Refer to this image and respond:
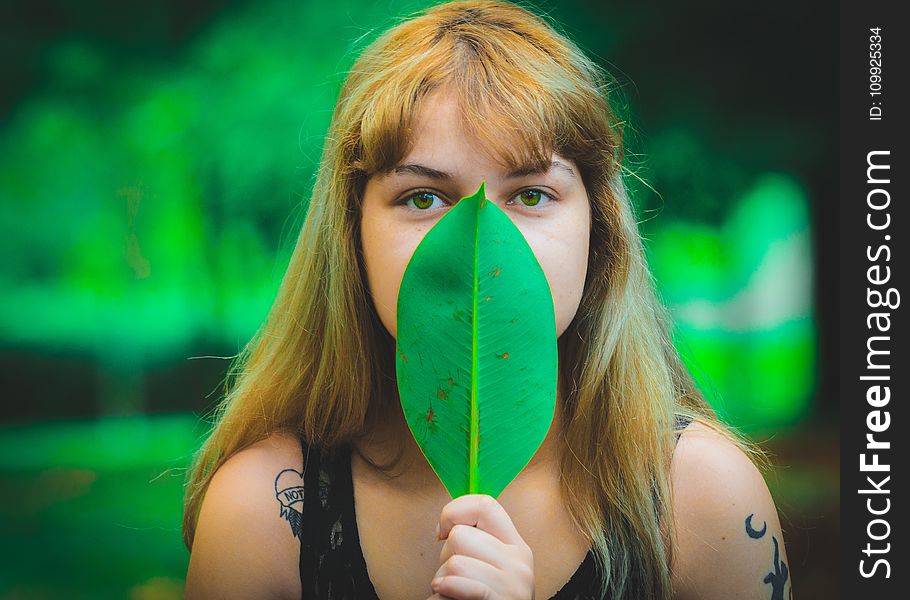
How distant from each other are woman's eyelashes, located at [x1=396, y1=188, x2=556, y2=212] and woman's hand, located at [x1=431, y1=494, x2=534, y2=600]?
259mm

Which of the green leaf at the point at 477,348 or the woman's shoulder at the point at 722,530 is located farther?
the woman's shoulder at the point at 722,530

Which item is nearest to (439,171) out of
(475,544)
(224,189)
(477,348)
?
(477,348)

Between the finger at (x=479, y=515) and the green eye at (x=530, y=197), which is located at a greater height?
the green eye at (x=530, y=197)

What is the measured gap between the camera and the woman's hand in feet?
1.74

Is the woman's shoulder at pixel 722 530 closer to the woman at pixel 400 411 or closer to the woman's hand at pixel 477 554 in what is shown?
the woman at pixel 400 411

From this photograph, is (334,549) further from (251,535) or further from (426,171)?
(426,171)

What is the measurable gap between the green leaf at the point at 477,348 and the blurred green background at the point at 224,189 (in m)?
2.84

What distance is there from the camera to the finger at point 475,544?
534mm

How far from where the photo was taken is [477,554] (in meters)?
0.54

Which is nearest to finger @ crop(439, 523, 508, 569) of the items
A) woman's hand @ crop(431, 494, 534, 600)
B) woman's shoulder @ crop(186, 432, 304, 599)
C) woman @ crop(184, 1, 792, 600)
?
woman's hand @ crop(431, 494, 534, 600)

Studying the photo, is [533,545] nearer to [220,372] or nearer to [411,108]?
[411,108]

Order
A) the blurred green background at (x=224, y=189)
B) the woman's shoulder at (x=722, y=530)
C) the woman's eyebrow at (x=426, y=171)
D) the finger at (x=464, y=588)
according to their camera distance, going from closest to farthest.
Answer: the finger at (x=464, y=588) → the woman's eyebrow at (x=426, y=171) → the woman's shoulder at (x=722, y=530) → the blurred green background at (x=224, y=189)

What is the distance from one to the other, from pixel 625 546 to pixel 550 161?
0.36 metres

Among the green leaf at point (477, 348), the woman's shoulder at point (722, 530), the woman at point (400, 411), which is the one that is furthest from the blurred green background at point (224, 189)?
the green leaf at point (477, 348)
